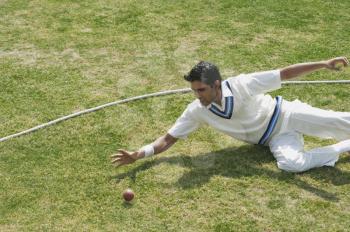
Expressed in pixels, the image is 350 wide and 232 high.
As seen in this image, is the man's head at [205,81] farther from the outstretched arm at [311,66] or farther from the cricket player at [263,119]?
the outstretched arm at [311,66]

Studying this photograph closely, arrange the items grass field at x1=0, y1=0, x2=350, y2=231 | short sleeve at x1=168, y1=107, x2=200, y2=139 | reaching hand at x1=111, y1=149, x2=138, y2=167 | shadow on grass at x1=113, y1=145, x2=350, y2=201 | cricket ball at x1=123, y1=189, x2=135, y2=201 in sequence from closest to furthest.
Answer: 1. grass field at x1=0, y1=0, x2=350, y2=231
2. cricket ball at x1=123, y1=189, x2=135, y2=201
3. shadow on grass at x1=113, y1=145, x2=350, y2=201
4. reaching hand at x1=111, y1=149, x2=138, y2=167
5. short sleeve at x1=168, y1=107, x2=200, y2=139

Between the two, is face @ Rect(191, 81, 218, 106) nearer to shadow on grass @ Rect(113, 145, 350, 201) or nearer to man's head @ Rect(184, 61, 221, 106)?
man's head @ Rect(184, 61, 221, 106)

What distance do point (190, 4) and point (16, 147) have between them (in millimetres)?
4923

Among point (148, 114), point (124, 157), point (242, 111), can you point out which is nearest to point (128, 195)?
point (124, 157)

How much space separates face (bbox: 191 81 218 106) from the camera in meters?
5.64

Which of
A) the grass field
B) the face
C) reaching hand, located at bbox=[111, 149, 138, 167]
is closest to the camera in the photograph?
the grass field

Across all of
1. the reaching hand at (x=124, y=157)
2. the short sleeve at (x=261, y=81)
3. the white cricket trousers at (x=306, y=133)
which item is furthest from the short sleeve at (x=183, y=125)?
the white cricket trousers at (x=306, y=133)

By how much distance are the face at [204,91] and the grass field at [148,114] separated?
76 centimetres

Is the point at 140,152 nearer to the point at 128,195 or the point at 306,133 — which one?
the point at 128,195

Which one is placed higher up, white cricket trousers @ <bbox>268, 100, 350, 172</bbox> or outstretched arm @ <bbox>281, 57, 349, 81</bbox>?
outstretched arm @ <bbox>281, 57, 349, 81</bbox>

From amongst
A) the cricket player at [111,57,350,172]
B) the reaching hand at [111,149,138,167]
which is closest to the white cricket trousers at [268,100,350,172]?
the cricket player at [111,57,350,172]

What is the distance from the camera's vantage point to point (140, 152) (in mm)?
5984

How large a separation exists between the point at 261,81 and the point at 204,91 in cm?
57

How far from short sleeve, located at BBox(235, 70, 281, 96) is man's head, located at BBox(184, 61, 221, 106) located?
280 millimetres
